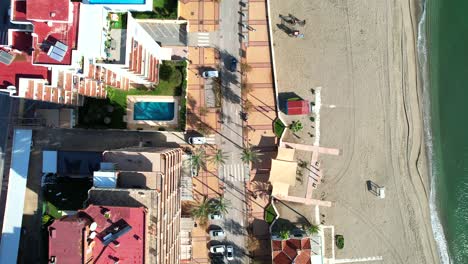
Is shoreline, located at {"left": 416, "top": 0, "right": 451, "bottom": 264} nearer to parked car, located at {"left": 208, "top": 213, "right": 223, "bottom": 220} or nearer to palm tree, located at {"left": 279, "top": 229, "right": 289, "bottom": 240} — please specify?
palm tree, located at {"left": 279, "top": 229, "right": 289, "bottom": 240}

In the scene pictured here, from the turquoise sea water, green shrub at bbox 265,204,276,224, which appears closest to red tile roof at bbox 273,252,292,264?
green shrub at bbox 265,204,276,224

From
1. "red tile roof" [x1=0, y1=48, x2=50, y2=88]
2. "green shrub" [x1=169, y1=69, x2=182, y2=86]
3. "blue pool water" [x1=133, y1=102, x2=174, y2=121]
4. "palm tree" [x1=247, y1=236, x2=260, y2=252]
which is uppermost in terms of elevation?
"green shrub" [x1=169, y1=69, x2=182, y2=86]

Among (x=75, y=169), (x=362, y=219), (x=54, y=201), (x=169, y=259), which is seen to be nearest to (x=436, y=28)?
(x=362, y=219)

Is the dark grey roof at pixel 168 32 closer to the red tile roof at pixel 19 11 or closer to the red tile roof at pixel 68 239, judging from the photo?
the red tile roof at pixel 19 11

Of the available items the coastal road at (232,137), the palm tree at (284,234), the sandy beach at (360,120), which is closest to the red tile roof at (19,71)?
the coastal road at (232,137)

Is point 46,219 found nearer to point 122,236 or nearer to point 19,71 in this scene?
point 122,236

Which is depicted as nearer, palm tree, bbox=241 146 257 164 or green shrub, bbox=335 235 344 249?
palm tree, bbox=241 146 257 164
